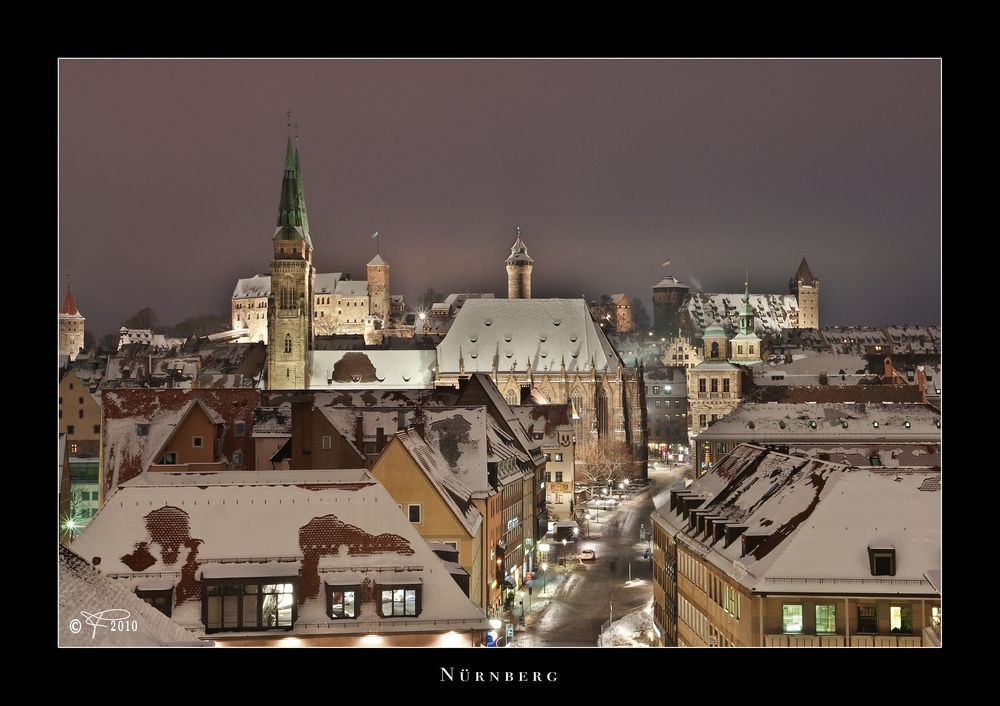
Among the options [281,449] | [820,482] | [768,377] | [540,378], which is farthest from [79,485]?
[768,377]

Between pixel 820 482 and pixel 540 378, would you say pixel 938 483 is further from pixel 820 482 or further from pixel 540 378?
pixel 540 378

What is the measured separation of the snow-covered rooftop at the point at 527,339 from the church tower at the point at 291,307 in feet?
42.0

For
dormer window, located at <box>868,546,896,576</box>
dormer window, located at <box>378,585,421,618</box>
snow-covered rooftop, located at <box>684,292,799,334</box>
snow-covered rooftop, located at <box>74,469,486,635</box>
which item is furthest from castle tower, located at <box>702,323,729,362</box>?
dormer window, located at <box>378,585,421,618</box>

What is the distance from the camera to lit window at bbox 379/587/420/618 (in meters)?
25.0

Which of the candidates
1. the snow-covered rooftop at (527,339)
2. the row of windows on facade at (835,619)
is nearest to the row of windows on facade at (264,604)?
the row of windows on facade at (835,619)

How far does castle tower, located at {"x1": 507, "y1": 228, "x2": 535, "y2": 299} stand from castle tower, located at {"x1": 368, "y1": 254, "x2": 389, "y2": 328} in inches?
2399

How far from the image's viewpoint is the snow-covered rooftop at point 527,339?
104000mm

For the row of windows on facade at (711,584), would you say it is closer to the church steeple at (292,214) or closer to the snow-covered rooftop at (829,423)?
the snow-covered rooftop at (829,423)

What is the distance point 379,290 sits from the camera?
585 ft

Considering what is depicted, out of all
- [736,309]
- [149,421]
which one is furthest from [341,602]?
[736,309]

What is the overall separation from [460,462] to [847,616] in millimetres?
18930

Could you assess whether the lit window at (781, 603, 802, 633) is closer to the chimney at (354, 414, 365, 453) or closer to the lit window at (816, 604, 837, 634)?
the lit window at (816, 604, 837, 634)

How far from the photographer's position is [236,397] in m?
49.2
